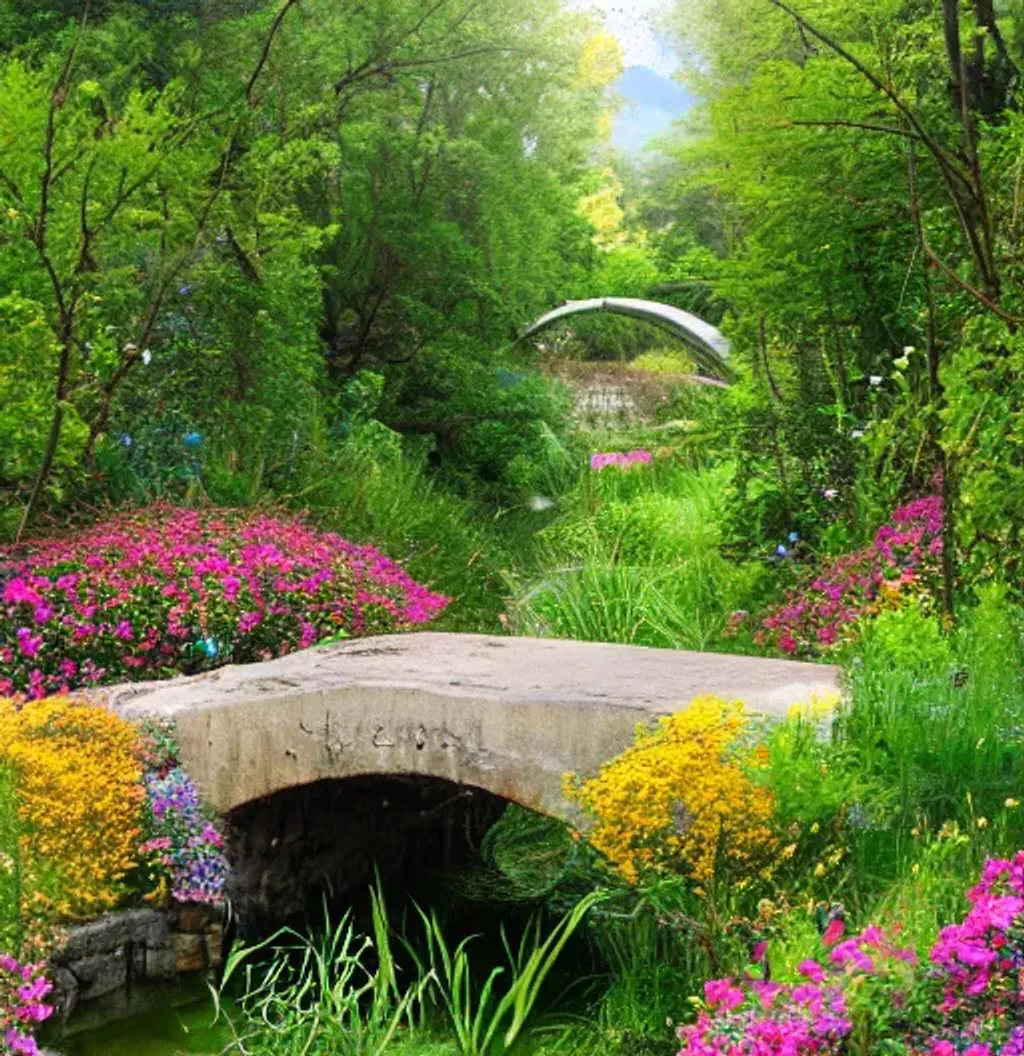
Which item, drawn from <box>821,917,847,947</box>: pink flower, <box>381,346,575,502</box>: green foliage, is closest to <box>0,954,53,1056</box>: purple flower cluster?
<box>821,917,847,947</box>: pink flower

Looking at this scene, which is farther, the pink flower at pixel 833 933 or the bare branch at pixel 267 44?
the bare branch at pixel 267 44

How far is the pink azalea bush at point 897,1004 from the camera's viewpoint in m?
3.11

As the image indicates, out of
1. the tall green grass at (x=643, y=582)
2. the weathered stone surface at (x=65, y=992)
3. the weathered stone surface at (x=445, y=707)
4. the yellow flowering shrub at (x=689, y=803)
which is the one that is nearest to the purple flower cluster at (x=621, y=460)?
the tall green grass at (x=643, y=582)

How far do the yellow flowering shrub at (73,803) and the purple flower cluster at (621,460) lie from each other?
23.4 feet

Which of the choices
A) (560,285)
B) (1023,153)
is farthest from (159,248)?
(560,285)

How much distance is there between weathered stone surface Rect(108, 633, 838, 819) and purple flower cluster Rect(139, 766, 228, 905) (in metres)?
0.08

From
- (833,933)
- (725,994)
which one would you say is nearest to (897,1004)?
(833,933)

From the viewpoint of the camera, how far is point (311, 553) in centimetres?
753

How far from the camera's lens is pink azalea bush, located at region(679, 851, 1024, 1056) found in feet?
10.2

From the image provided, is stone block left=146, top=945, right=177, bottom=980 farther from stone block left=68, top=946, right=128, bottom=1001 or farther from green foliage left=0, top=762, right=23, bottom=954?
green foliage left=0, top=762, right=23, bottom=954

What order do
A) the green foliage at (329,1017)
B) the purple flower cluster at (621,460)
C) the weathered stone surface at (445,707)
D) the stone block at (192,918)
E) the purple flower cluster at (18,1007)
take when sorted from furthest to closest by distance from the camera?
the purple flower cluster at (621,460) → the stone block at (192,918) → the weathered stone surface at (445,707) → the green foliage at (329,1017) → the purple flower cluster at (18,1007)

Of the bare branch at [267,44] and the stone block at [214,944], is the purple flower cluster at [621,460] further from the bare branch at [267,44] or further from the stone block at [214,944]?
the stone block at [214,944]

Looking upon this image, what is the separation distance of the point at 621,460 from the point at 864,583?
613 centimetres

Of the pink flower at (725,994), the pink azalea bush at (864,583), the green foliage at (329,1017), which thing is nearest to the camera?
the pink flower at (725,994)
